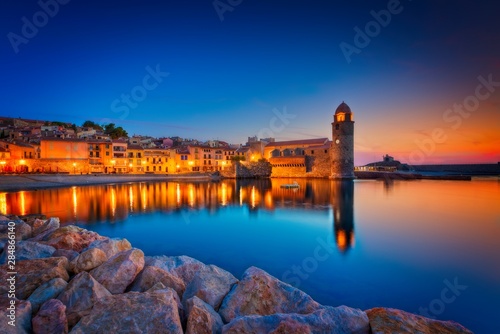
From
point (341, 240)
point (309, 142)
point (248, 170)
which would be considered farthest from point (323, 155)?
point (341, 240)

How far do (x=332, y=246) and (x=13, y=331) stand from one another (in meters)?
8.89

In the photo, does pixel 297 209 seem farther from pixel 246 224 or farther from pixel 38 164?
pixel 38 164

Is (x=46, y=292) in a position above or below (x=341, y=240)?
above

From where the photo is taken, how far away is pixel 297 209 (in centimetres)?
1786

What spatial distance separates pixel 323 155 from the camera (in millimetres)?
52000

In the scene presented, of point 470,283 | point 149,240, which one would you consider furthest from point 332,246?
point 149,240

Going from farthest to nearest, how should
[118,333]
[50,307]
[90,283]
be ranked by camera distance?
[90,283], [50,307], [118,333]

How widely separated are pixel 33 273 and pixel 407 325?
509 cm

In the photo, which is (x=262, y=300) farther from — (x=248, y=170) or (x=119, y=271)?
(x=248, y=170)

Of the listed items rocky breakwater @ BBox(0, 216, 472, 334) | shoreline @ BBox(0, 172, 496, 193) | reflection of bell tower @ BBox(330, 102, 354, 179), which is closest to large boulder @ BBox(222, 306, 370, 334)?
rocky breakwater @ BBox(0, 216, 472, 334)

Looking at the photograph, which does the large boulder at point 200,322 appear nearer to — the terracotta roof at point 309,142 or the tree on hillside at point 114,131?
the terracotta roof at point 309,142

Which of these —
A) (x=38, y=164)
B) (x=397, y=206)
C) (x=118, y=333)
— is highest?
(x=38, y=164)

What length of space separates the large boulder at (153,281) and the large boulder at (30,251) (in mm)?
2272

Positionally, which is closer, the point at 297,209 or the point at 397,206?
the point at 297,209
